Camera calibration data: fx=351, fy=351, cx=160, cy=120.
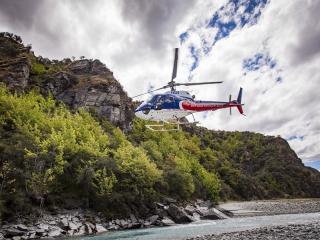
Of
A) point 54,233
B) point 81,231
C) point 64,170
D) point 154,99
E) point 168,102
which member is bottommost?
point 54,233

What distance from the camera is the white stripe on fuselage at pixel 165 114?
39.5 meters

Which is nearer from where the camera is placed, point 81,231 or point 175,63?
point 175,63

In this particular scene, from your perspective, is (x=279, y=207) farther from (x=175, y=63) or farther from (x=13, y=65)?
(x=13, y=65)

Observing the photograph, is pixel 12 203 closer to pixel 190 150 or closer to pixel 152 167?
pixel 152 167

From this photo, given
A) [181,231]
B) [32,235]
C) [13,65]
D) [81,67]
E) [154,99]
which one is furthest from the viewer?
[81,67]

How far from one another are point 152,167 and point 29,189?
25928 mm

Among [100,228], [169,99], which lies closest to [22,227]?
[100,228]

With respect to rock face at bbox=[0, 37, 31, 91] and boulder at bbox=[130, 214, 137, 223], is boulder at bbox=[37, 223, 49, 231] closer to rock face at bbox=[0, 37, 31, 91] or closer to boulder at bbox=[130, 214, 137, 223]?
boulder at bbox=[130, 214, 137, 223]

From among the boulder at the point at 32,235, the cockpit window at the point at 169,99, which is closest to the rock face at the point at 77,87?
the boulder at the point at 32,235

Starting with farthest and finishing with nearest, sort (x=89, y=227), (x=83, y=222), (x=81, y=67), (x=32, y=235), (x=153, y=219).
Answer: (x=81, y=67) → (x=153, y=219) → (x=83, y=222) → (x=89, y=227) → (x=32, y=235)

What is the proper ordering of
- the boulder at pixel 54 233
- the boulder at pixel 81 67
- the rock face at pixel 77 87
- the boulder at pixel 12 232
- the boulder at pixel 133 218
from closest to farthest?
the boulder at pixel 12 232 < the boulder at pixel 54 233 < the boulder at pixel 133 218 < the rock face at pixel 77 87 < the boulder at pixel 81 67

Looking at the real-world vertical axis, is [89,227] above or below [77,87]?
below

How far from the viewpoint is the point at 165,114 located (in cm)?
3975

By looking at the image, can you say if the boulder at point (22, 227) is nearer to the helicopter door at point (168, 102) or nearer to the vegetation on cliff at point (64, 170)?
the vegetation on cliff at point (64, 170)
